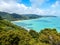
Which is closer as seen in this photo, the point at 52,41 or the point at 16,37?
the point at 16,37

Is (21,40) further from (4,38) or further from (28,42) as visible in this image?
(4,38)

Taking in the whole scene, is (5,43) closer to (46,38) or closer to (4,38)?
(4,38)

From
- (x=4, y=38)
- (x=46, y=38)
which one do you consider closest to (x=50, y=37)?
(x=46, y=38)

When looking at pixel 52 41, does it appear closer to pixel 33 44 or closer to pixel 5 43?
pixel 33 44

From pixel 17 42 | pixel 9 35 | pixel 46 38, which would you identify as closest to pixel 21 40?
pixel 17 42

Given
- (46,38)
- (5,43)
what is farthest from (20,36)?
(46,38)

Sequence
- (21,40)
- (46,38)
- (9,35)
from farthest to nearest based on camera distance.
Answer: (46,38) → (9,35) → (21,40)

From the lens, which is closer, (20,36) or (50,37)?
(20,36)

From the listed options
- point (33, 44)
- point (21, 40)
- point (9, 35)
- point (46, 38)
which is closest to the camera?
point (33, 44)
